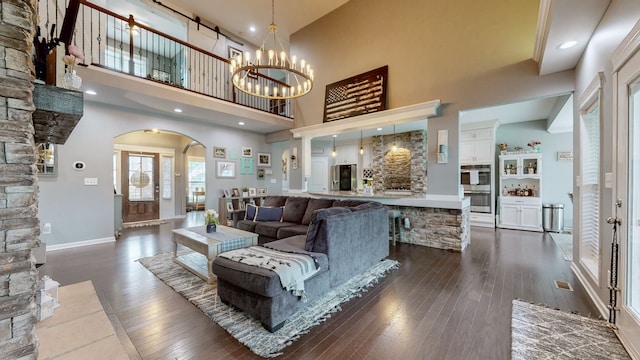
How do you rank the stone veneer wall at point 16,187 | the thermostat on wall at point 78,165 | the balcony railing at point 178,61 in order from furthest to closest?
1. the balcony railing at point 178,61
2. the thermostat on wall at point 78,165
3. the stone veneer wall at point 16,187

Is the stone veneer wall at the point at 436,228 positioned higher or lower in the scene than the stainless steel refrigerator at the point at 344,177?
lower

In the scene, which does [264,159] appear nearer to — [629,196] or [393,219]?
[393,219]

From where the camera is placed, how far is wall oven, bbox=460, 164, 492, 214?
21.5 feet

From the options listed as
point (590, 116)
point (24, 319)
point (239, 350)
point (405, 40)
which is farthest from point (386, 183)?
point (24, 319)

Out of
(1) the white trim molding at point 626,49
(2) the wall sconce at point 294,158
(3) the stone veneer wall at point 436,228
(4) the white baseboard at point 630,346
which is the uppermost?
(1) the white trim molding at point 626,49

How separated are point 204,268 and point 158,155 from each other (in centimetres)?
598

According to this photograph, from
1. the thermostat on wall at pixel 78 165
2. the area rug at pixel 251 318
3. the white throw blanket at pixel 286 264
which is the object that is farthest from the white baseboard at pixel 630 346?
the thermostat on wall at pixel 78 165

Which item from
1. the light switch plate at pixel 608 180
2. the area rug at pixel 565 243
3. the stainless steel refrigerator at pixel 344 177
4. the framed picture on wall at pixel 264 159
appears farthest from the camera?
the stainless steel refrigerator at pixel 344 177

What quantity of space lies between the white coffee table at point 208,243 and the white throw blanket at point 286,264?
568 mm

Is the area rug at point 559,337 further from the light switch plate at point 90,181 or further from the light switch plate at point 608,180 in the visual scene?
the light switch plate at point 90,181

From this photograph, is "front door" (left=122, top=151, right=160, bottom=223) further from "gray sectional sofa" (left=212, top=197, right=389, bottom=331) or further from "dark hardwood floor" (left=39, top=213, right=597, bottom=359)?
"gray sectional sofa" (left=212, top=197, right=389, bottom=331)

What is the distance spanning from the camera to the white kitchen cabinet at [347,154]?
9.09 meters

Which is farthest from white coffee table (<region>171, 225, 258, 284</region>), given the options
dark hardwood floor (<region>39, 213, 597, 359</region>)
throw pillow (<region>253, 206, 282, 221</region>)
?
throw pillow (<region>253, 206, 282, 221</region>)

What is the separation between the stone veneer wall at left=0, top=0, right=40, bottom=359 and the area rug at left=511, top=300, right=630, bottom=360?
2.91 metres
